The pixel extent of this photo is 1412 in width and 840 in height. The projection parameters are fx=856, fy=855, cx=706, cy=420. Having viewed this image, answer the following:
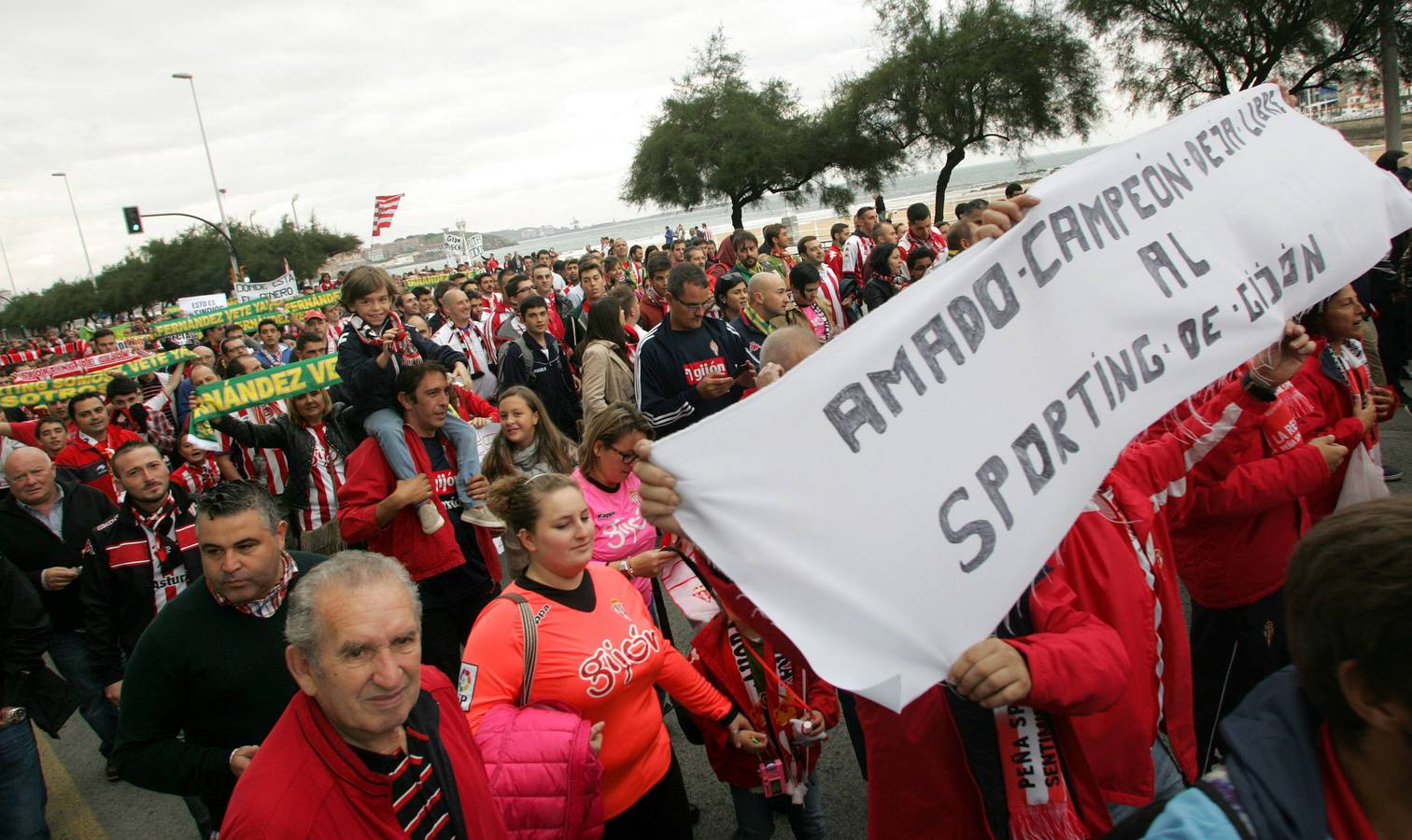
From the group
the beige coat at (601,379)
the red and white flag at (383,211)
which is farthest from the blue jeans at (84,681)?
the red and white flag at (383,211)

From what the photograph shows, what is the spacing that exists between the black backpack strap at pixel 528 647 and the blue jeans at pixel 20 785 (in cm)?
267

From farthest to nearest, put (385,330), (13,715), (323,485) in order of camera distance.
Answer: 1. (323,485)
2. (385,330)
3. (13,715)

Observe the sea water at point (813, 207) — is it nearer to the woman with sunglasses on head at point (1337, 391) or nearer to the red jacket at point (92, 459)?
the woman with sunglasses on head at point (1337, 391)

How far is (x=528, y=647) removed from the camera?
106 inches

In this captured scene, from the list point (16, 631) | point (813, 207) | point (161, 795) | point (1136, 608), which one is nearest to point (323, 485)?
point (161, 795)

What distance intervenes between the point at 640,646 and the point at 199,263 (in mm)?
70228

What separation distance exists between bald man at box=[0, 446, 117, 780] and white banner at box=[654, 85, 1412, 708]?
461 cm

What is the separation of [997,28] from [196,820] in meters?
34.0

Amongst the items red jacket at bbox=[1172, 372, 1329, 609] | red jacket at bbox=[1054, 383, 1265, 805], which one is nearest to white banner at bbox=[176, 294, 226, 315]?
red jacket at bbox=[1172, 372, 1329, 609]

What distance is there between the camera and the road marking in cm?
470

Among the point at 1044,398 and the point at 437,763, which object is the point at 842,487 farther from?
the point at 437,763

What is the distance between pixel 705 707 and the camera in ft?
10.1

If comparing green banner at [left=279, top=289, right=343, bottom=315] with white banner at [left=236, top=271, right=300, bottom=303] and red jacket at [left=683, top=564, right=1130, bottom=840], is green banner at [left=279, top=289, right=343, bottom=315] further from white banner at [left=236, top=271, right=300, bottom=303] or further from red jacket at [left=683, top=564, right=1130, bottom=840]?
red jacket at [left=683, top=564, right=1130, bottom=840]

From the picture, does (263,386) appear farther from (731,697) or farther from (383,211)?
(383,211)
